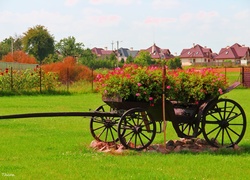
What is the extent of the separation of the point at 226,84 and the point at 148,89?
1738mm

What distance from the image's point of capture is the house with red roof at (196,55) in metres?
122

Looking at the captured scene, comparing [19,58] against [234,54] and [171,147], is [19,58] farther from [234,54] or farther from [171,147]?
[234,54]

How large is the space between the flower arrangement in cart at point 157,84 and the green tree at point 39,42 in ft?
215

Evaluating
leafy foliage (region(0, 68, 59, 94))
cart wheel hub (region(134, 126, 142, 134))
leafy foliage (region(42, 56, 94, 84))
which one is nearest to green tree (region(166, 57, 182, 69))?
cart wheel hub (region(134, 126, 142, 134))

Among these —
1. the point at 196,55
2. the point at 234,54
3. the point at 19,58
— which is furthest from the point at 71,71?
the point at 196,55

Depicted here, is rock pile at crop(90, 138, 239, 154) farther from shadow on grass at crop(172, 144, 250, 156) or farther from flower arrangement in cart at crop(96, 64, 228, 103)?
flower arrangement in cart at crop(96, 64, 228, 103)

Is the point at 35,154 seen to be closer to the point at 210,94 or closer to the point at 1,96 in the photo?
the point at 210,94

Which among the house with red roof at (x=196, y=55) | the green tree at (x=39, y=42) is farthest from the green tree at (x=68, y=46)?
the house with red roof at (x=196, y=55)

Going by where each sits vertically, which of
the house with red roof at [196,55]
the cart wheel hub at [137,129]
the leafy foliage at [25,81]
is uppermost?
the house with red roof at [196,55]

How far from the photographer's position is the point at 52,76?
33031 millimetres

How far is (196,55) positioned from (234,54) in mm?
9212

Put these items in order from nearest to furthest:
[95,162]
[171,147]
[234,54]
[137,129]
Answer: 1. [95,162]
2. [137,129]
3. [171,147]
4. [234,54]

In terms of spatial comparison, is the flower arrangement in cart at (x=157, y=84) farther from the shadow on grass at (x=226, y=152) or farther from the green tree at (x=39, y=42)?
the green tree at (x=39, y=42)

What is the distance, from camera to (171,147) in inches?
423
